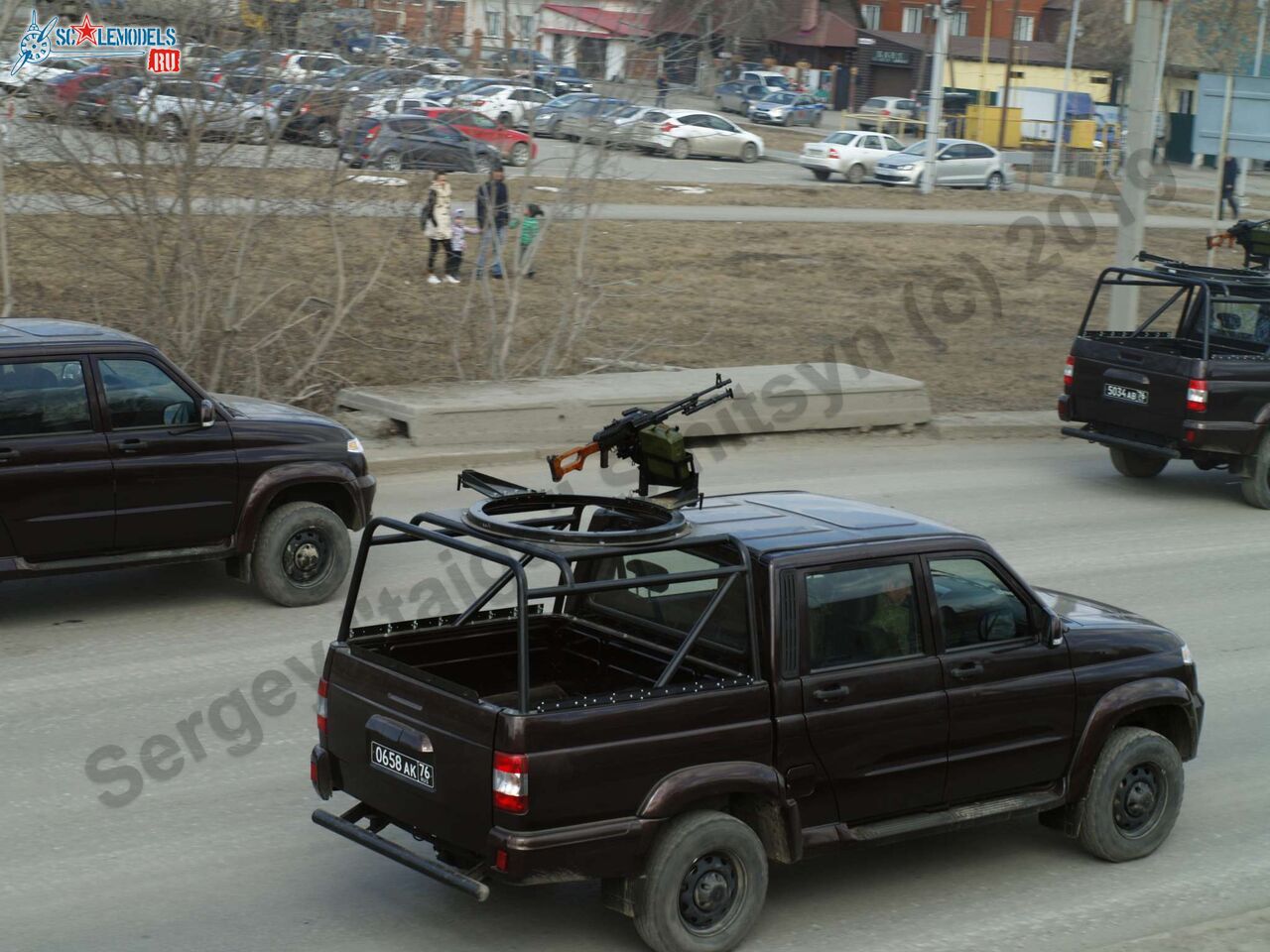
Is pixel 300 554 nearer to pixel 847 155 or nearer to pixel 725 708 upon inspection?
pixel 725 708

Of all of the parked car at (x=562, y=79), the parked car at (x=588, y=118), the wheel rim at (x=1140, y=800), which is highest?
the parked car at (x=562, y=79)

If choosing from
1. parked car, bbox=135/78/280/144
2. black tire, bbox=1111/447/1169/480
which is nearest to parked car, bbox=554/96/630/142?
parked car, bbox=135/78/280/144

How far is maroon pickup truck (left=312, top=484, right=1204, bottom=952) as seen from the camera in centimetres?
569

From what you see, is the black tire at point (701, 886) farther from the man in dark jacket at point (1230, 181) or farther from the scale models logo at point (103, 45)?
the man in dark jacket at point (1230, 181)

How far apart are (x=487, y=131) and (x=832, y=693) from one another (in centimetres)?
1407

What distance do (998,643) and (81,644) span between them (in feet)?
19.5

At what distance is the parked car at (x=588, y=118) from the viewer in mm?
18172

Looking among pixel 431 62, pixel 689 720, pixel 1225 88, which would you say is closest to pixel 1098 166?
pixel 1225 88

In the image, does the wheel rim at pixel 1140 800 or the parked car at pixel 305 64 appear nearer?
the wheel rim at pixel 1140 800

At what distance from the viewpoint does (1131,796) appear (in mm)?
7281

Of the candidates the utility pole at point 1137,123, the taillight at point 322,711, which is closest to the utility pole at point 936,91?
the utility pole at point 1137,123

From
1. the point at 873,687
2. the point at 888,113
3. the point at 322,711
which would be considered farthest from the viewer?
the point at 888,113

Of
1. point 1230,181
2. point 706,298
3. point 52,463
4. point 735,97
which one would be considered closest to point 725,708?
point 52,463

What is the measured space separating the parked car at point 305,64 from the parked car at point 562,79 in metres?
2.50
